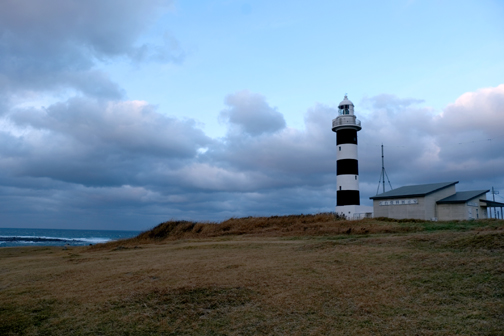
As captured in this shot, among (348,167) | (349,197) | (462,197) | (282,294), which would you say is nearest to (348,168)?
(348,167)

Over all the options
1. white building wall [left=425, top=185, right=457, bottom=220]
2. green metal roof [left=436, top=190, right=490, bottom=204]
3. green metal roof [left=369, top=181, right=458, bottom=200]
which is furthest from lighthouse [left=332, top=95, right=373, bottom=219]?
green metal roof [left=436, top=190, right=490, bottom=204]

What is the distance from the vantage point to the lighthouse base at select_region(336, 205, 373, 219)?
32.1m

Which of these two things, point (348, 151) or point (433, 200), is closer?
point (433, 200)

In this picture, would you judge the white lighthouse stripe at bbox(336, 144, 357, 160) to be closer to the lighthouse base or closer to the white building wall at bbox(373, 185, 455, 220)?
the lighthouse base

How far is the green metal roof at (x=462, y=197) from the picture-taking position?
27.6 m

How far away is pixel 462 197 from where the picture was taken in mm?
28375

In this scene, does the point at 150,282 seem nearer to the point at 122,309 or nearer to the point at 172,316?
the point at 122,309

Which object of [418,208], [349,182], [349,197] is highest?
[349,182]

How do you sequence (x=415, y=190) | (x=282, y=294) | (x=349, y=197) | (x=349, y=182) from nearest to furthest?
(x=282, y=294), (x=415, y=190), (x=349, y=197), (x=349, y=182)

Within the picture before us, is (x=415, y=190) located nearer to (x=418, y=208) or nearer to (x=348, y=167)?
(x=418, y=208)

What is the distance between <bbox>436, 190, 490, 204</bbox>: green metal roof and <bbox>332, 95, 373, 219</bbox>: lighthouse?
6.55 m

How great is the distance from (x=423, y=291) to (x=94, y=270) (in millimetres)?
9828

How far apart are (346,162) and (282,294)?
26.5m

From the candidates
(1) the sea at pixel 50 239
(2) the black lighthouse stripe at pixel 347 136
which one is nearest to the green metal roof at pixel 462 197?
(2) the black lighthouse stripe at pixel 347 136
